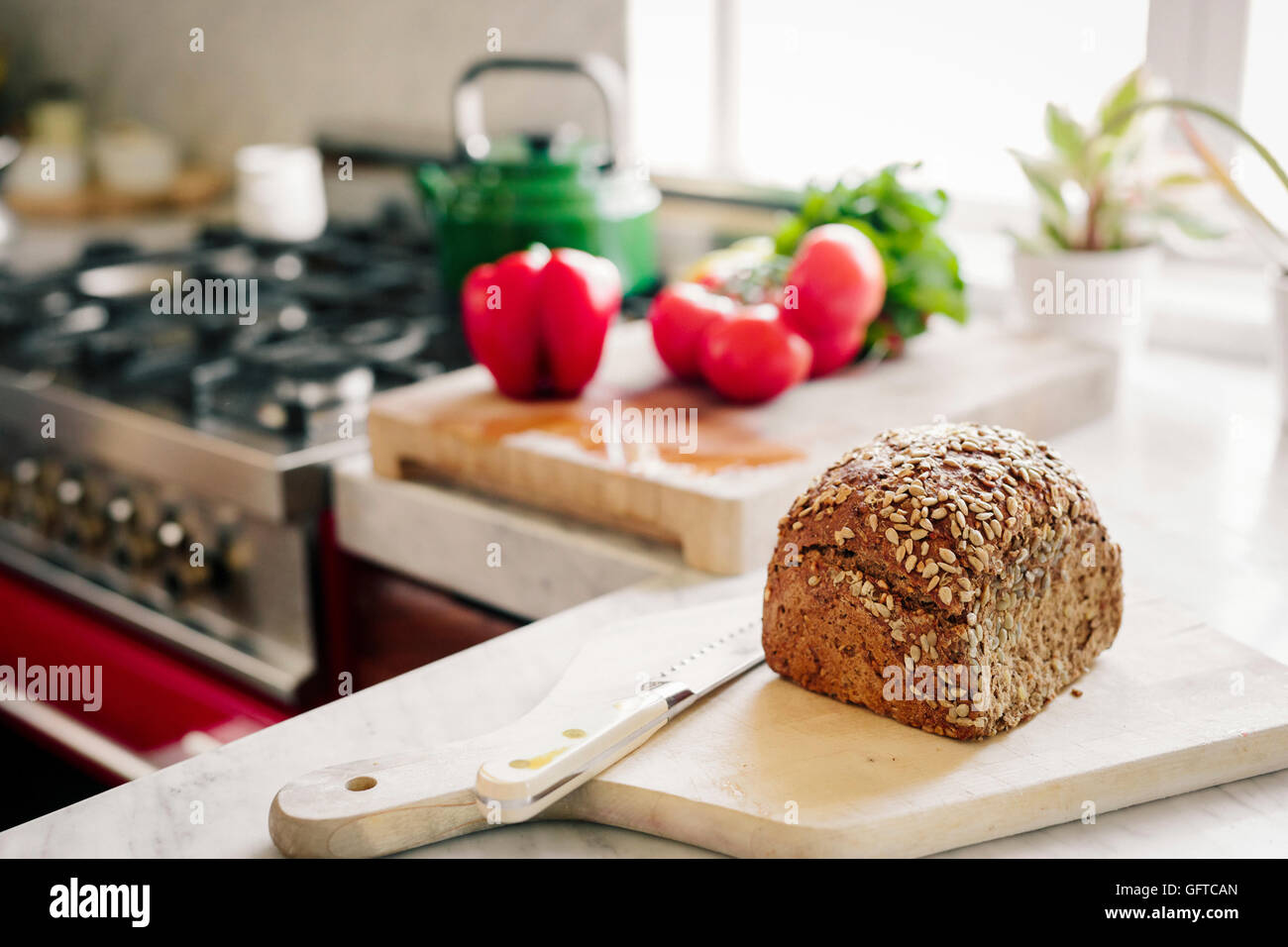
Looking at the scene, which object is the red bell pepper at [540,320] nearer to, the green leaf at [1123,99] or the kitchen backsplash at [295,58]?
the green leaf at [1123,99]

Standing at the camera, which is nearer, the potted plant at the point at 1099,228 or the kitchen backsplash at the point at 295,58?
the potted plant at the point at 1099,228

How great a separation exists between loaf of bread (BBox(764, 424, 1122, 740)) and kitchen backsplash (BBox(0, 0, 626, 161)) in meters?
1.27

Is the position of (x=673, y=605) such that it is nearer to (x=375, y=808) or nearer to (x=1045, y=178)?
(x=375, y=808)

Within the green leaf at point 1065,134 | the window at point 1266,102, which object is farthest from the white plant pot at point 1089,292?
the window at point 1266,102

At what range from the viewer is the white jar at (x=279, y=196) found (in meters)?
1.94

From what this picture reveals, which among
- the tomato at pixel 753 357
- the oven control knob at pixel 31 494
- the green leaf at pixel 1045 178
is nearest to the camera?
the tomato at pixel 753 357

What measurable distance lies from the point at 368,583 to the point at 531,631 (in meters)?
0.39

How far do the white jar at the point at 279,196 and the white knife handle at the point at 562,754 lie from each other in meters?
1.47

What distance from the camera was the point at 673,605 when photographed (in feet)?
2.96

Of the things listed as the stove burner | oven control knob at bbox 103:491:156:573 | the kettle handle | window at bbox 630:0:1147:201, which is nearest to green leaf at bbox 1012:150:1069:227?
window at bbox 630:0:1147:201

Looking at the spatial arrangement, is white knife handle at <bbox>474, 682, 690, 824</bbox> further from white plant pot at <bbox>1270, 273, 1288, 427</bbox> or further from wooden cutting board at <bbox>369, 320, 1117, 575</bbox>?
white plant pot at <bbox>1270, 273, 1288, 427</bbox>

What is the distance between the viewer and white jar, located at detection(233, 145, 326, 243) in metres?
1.94

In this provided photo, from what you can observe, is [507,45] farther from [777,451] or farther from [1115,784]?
[1115,784]

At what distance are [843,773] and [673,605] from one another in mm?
267
